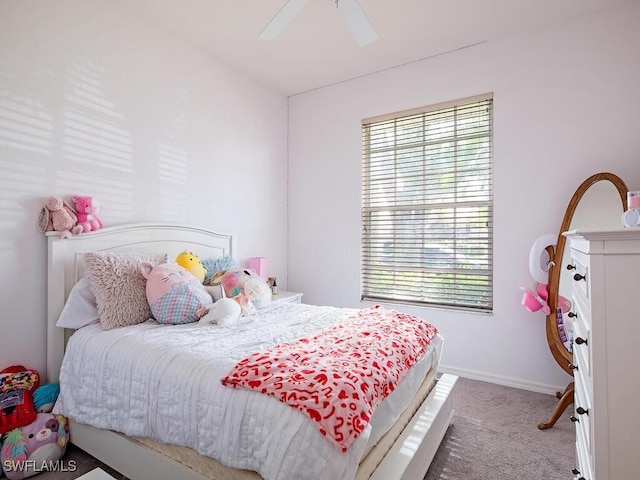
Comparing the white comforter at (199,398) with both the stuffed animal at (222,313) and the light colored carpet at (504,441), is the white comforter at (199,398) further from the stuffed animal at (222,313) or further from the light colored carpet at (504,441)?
the light colored carpet at (504,441)

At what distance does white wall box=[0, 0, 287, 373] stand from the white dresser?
8.52 ft

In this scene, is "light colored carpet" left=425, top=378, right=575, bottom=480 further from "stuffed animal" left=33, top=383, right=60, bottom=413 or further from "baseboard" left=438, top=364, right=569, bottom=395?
"stuffed animal" left=33, top=383, right=60, bottom=413

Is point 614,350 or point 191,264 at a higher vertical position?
point 191,264

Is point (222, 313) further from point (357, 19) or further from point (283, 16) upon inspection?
point (357, 19)

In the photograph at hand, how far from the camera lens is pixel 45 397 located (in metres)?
1.86

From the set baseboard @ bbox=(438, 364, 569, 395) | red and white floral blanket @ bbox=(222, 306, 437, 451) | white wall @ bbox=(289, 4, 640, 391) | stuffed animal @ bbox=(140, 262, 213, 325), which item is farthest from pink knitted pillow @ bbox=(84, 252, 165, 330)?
baseboard @ bbox=(438, 364, 569, 395)

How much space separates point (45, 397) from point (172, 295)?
0.81m

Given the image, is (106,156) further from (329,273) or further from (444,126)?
(444,126)

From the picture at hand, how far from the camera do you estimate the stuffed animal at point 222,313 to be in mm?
2035

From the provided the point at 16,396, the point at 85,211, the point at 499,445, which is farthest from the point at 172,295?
the point at 499,445

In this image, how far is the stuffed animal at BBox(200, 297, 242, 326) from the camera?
204cm

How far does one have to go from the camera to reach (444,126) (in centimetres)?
312

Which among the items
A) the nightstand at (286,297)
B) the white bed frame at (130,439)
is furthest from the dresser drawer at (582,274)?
the nightstand at (286,297)

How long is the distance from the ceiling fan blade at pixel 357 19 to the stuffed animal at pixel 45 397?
8.58 ft
